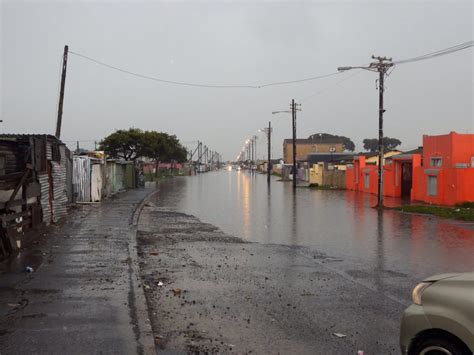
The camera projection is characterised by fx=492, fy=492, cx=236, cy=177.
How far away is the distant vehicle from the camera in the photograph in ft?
12.5

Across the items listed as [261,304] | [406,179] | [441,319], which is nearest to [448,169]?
[406,179]

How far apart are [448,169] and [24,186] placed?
2236cm

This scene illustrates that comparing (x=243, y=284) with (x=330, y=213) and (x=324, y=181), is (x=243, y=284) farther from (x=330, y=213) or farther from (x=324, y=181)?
(x=324, y=181)

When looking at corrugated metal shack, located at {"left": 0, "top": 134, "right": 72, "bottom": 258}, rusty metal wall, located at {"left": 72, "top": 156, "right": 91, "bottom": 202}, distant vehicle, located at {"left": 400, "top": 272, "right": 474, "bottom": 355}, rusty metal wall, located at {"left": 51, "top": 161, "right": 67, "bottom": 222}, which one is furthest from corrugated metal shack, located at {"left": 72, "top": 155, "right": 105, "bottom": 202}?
distant vehicle, located at {"left": 400, "top": 272, "right": 474, "bottom": 355}

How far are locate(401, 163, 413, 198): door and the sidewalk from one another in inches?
1036

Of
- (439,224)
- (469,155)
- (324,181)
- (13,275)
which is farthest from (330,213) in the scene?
(324,181)

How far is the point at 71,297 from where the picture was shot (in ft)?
22.4

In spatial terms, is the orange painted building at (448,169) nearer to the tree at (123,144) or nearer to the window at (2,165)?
the window at (2,165)

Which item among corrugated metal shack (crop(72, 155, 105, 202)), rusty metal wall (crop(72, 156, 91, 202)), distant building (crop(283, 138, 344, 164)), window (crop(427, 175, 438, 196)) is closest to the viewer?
rusty metal wall (crop(72, 156, 91, 202))

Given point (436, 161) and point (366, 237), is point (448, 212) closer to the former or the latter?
point (436, 161)

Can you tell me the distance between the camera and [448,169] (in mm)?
26422

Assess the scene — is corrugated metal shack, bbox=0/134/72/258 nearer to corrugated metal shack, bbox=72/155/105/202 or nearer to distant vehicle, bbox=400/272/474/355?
corrugated metal shack, bbox=72/155/105/202

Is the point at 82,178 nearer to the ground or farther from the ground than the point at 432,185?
farther from the ground

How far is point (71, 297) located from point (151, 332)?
196cm
